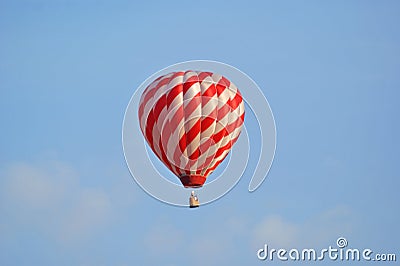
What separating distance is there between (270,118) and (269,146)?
1155 mm

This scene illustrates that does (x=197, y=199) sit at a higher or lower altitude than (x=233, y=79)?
lower

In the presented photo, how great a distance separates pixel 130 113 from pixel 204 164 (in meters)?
2.96

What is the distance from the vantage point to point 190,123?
4622cm

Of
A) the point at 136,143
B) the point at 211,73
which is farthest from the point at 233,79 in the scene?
the point at 136,143

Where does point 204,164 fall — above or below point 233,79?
below

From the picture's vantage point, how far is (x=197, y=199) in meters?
46.4

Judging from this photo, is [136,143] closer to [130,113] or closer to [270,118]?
[130,113]

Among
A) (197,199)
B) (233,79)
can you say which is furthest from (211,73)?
(197,199)

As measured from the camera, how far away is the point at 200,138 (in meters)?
46.3

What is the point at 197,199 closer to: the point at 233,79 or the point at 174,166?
the point at 174,166

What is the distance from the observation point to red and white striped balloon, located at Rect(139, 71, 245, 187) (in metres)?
46.2

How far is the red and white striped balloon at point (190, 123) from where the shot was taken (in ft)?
152

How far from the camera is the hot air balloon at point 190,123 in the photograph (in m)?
46.2

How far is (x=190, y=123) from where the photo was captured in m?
46.2
